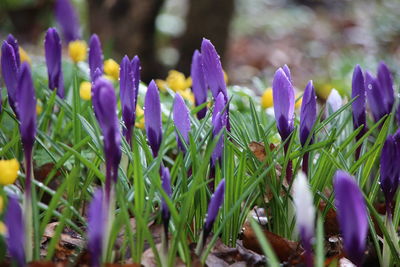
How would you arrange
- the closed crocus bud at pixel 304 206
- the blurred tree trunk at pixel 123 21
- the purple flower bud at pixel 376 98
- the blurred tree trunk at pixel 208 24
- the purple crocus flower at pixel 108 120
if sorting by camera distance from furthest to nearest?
1. the blurred tree trunk at pixel 208 24
2. the blurred tree trunk at pixel 123 21
3. the purple flower bud at pixel 376 98
4. the purple crocus flower at pixel 108 120
5. the closed crocus bud at pixel 304 206

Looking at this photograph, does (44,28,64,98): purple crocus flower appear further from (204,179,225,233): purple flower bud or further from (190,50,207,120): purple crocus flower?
(204,179,225,233): purple flower bud

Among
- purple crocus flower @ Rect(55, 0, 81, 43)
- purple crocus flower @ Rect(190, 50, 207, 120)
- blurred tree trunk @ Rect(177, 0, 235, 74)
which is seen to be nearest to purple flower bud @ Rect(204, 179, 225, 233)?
purple crocus flower @ Rect(190, 50, 207, 120)

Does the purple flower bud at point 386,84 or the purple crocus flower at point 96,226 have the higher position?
the purple flower bud at point 386,84

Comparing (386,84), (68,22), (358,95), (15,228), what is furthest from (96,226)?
(68,22)

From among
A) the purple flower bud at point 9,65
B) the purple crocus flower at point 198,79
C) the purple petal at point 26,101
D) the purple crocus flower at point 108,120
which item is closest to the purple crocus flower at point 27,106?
the purple petal at point 26,101

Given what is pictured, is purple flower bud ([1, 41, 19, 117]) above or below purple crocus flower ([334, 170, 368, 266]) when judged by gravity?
above

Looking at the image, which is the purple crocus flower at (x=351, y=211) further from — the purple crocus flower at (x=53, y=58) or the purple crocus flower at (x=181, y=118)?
the purple crocus flower at (x=53, y=58)
